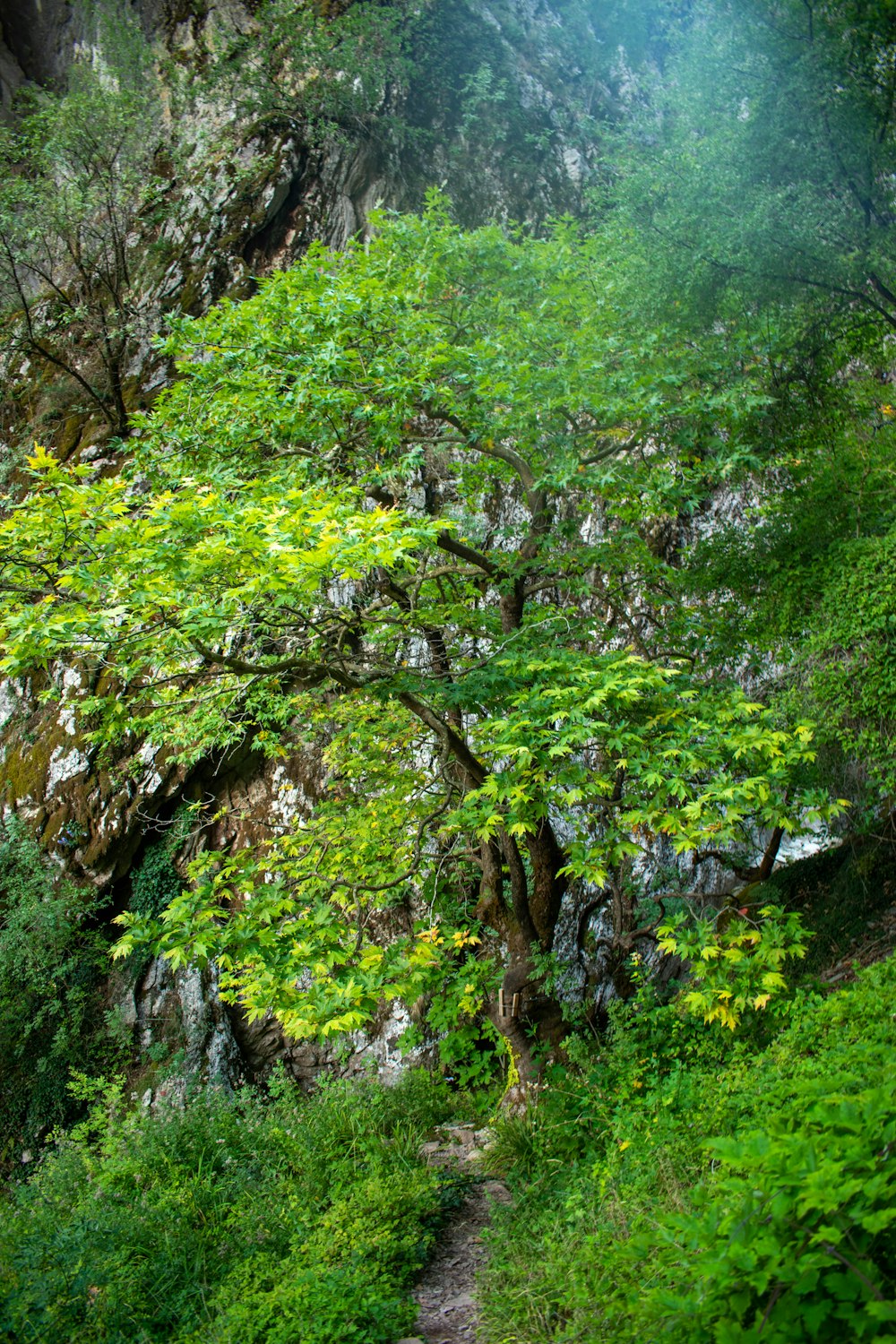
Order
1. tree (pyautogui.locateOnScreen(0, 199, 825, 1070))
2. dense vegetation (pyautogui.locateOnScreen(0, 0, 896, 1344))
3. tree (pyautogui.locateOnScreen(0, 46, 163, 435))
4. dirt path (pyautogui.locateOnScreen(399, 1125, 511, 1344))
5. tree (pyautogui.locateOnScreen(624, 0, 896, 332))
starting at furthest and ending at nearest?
tree (pyautogui.locateOnScreen(0, 46, 163, 435)), tree (pyautogui.locateOnScreen(624, 0, 896, 332)), tree (pyautogui.locateOnScreen(0, 199, 825, 1070)), dirt path (pyautogui.locateOnScreen(399, 1125, 511, 1344)), dense vegetation (pyautogui.locateOnScreen(0, 0, 896, 1344))

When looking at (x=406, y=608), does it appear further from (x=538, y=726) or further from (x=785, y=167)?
(x=785, y=167)

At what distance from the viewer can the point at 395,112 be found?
13.7 m

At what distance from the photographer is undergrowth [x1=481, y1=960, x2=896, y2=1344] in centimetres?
189

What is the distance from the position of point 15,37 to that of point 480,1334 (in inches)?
964

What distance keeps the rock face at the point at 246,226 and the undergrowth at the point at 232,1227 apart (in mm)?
3785

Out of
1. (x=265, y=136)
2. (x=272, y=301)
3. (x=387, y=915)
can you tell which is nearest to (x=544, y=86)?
(x=265, y=136)

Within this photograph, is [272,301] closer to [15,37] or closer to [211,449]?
[211,449]

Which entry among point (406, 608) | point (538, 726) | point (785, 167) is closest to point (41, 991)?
point (406, 608)

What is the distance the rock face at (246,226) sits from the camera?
10.5 m

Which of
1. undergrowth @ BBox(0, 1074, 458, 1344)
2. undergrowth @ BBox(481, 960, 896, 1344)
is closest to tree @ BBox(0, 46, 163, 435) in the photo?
undergrowth @ BBox(0, 1074, 458, 1344)

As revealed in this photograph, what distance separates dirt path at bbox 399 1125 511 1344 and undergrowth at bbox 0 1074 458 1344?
10 cm

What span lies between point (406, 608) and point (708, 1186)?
4751 millimetres

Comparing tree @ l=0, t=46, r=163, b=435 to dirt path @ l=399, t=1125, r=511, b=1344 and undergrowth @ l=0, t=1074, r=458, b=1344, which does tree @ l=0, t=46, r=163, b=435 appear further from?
dirt path @ l=399, t=1125, r=511, b=1344

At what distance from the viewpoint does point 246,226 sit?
13.1 m
